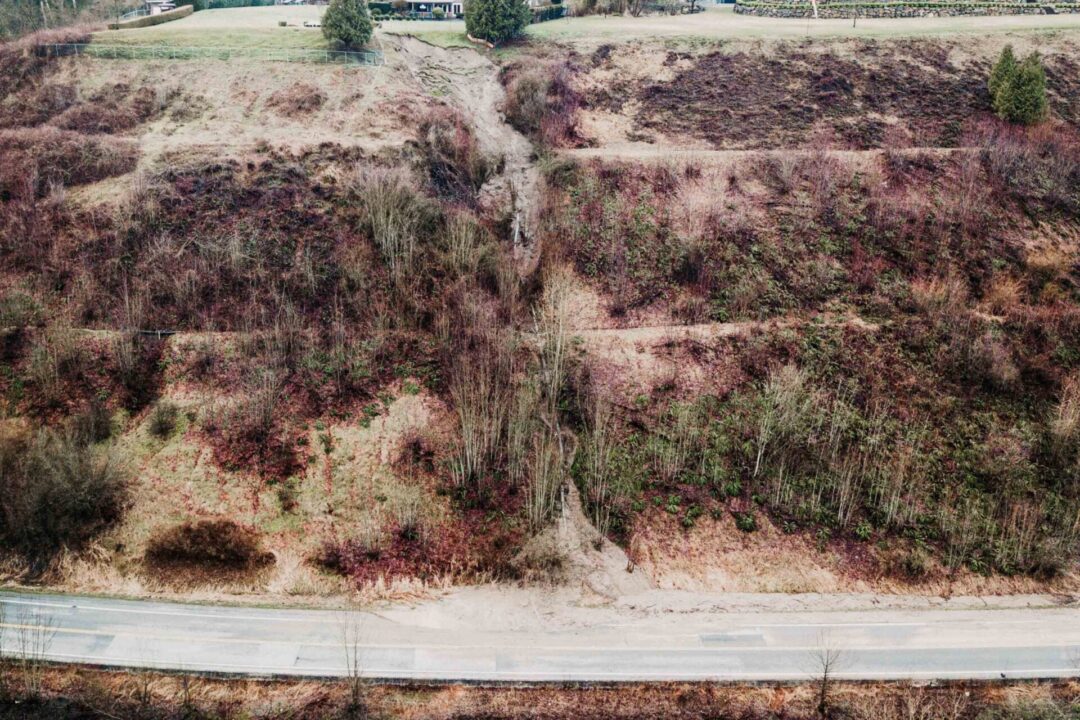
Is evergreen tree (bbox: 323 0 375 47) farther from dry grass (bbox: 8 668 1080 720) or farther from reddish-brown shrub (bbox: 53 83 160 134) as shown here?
dry grass (bbox: 8 668 1080 720)

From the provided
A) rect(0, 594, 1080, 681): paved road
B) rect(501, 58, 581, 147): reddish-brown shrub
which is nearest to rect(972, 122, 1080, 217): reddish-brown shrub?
rect(501, 58, 581, 147): reddish-brown shrub

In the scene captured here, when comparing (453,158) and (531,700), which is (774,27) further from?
(531,700)

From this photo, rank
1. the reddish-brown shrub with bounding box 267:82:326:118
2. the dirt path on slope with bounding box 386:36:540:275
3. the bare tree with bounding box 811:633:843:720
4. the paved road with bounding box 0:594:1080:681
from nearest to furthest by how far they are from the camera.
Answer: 1. the bare tree with bounding box 811:633:843:720
2. the paved road with bounding box 0:594:1080:681
3. the dirt path on slope with bounding box 386:36:540:275
4. the reddish-brown shrub with bounding box 267:82:326:118

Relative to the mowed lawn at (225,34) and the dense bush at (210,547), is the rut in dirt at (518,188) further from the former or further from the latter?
the dense bush at (210,547)

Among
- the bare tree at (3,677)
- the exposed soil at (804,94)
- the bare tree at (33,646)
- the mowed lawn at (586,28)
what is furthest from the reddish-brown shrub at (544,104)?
the bare tree at (3,677)

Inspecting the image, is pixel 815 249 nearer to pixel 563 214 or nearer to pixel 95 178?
pixel 563 214

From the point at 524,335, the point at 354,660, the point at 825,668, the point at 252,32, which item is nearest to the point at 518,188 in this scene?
the point at 524,335
